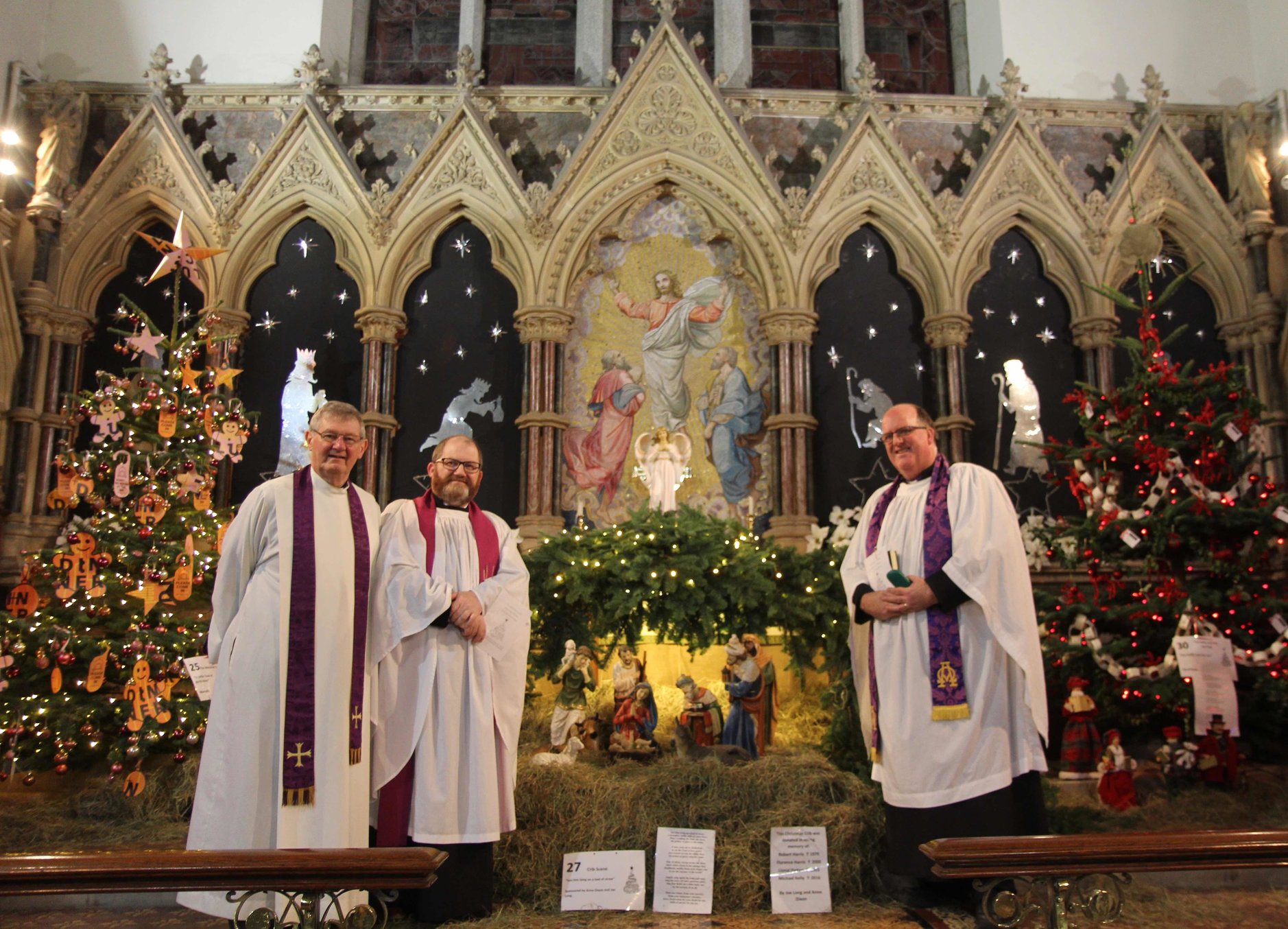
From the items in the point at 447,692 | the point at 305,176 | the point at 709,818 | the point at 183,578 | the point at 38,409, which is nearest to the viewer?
the point at 447,692

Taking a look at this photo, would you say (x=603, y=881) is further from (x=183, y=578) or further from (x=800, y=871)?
(x=183, y=578)

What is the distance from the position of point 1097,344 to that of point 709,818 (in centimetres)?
633

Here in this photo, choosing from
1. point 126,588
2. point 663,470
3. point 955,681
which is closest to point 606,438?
point 663,470

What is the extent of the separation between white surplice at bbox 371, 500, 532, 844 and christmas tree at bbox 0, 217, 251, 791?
2.76m

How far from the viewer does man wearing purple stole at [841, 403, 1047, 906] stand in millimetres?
3789

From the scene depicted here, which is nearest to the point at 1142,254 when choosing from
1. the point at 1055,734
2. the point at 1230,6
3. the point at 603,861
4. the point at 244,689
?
the point at 1230,6

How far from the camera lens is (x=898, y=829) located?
12.8ft

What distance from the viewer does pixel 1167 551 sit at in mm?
6734

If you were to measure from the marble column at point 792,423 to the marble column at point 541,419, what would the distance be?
6.01 feet

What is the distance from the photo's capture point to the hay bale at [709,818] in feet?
14.0

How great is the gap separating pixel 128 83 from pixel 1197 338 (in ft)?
33.3

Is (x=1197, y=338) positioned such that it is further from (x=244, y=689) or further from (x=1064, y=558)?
(x=244, y=689)

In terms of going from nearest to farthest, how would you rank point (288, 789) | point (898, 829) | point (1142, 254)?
point (288, 789) < point (898, 829) < point (1142, 254)

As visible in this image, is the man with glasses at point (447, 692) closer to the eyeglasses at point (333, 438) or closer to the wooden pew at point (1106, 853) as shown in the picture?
the eyeglasses at point (333, 438)
